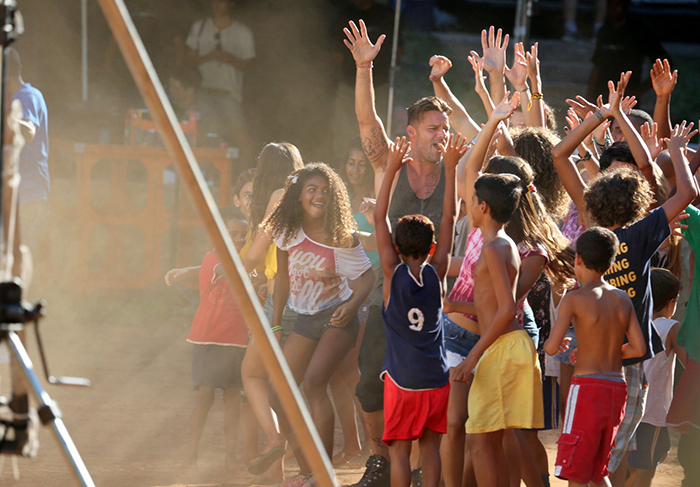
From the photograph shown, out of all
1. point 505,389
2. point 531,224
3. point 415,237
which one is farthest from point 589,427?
point 415,237

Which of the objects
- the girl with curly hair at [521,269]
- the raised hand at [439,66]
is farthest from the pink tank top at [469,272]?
the raised hand at [439,66]

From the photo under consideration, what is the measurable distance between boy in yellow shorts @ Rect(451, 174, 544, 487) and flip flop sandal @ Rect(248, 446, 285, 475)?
113 centimetres

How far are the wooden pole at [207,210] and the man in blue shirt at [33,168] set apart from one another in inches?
A: 170

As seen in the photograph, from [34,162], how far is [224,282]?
7.74 feet

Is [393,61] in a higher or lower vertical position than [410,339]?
higher

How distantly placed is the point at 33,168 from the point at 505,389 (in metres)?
4.20

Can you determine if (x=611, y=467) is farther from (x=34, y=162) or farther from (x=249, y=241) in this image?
(x=34, y=162)

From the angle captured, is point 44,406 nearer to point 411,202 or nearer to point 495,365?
point 495,365

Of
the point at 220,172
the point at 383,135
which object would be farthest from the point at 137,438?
the point at 220,172

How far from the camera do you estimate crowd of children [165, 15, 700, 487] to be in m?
3.43

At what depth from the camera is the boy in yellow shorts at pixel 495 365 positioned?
345 centimetres

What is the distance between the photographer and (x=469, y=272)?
376 cm

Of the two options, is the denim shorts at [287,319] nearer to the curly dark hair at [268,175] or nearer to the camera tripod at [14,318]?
the curly dark hair at [268,175]

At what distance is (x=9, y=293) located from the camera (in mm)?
1978
